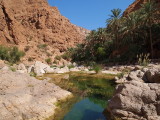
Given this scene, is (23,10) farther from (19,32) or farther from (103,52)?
(103,52)

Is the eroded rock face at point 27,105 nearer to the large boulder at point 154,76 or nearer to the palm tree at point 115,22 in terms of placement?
the large boulder at point 154,76

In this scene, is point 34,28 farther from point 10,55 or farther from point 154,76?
point 154,76

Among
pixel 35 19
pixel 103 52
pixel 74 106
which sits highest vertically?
pixel 35 19

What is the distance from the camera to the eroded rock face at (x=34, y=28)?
242ft

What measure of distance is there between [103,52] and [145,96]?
4107 centimetres

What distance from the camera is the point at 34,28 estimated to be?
9081cm

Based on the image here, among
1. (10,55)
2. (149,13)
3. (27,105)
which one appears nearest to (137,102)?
(27,105)

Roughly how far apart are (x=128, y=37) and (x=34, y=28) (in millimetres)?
61405

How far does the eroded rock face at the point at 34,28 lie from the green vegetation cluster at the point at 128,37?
27.0m

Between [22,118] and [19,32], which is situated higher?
[19,32]

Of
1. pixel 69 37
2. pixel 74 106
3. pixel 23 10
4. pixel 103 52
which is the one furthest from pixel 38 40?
pixel 74 106

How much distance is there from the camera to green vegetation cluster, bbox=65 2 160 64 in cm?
3684

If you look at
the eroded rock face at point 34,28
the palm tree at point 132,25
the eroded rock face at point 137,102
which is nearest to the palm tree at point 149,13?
the palm tree at point 132,25

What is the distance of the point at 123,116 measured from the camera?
23.0 ft
